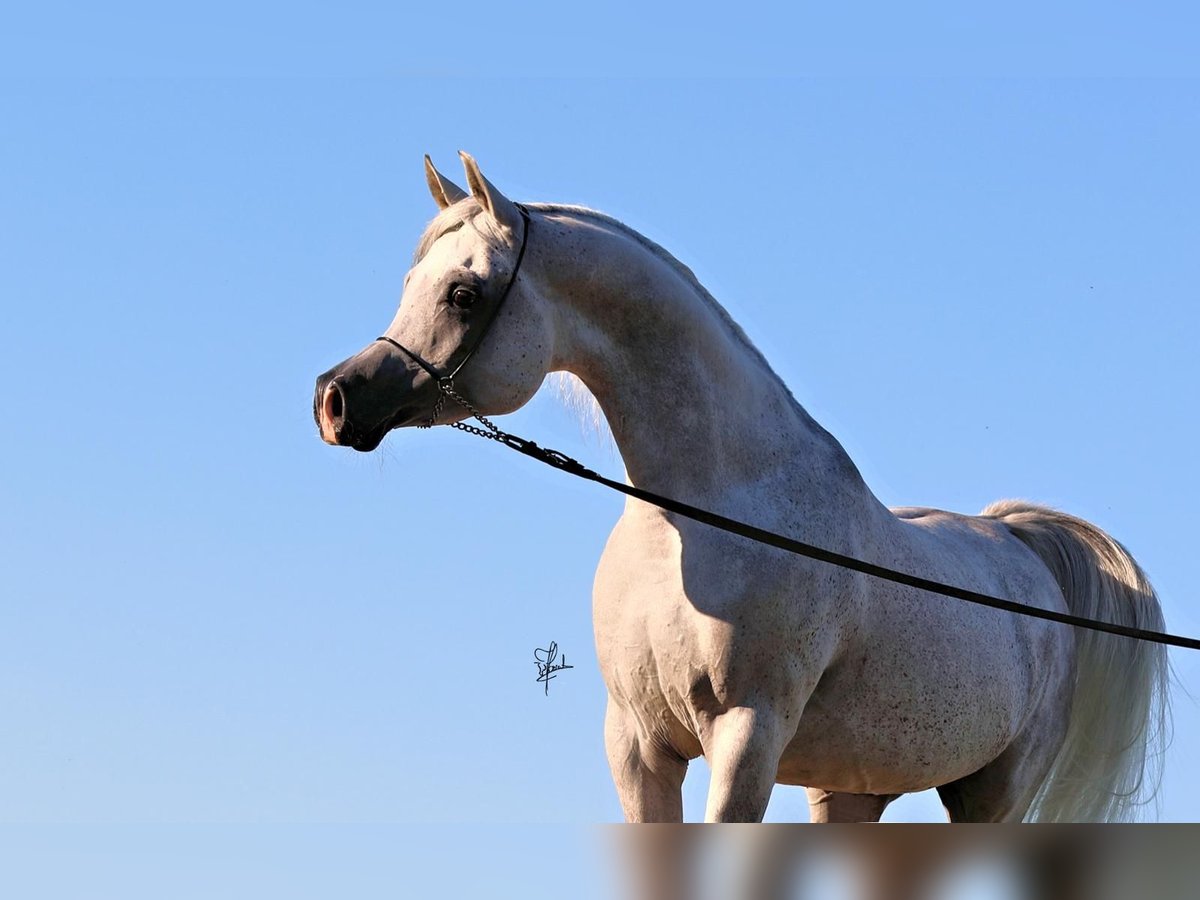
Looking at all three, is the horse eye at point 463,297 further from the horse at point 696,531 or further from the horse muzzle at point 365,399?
the horse muzzle at point 365,399

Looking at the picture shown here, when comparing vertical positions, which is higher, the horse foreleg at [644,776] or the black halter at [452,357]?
the black halter at [452,357]

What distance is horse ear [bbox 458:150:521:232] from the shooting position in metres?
4.62

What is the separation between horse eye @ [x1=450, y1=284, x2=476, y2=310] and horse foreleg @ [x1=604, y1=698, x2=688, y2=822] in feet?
4.26

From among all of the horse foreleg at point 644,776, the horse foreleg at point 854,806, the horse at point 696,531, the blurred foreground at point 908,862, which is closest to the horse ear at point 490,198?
the horse at point 696,531

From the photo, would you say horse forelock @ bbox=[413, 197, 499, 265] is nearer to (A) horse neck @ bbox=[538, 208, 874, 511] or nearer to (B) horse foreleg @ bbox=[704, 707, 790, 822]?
(A) horse neck @ bbox=[538, 208, 874, 511]

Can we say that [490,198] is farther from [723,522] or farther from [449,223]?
[723,522]

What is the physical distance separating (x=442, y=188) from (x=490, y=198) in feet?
1.14

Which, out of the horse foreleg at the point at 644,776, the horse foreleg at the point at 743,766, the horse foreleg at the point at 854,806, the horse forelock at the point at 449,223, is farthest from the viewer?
the horse foreleg at the point at 854,806

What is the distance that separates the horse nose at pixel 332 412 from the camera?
4.53 metres

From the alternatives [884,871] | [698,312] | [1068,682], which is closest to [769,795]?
[884,871]

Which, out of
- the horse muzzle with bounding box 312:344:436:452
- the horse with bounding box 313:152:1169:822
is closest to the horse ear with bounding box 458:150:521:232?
the horse with bounding box 313:152:1169:822

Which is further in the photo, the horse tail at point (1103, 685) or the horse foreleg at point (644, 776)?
the horse tail at point (1103, 685)

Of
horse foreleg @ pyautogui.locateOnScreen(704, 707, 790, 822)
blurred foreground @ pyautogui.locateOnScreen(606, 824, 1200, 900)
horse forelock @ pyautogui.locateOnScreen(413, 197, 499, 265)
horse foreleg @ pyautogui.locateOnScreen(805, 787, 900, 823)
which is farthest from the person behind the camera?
horse foreleg @ pyautogui.locateOnScreen(805, 787, 900, 823)

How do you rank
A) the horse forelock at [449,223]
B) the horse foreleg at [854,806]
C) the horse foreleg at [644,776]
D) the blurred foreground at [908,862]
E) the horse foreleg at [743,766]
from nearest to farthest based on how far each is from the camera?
the blurred foreground at [908,862] < the horse foreleg at [743,766] < the horse forelock at [449,223] < the horse foreleg at [644,776] < the horse foreleg at [854,806]
